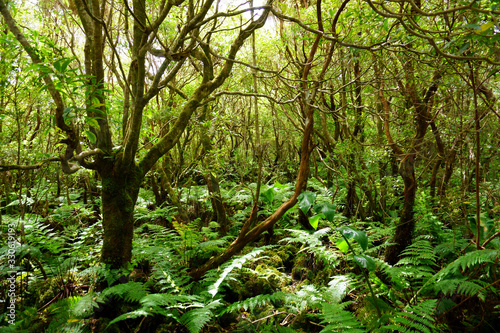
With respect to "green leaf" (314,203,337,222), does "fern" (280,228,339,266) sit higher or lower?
lower

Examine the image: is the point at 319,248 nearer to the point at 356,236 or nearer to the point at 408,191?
the point at 408,191

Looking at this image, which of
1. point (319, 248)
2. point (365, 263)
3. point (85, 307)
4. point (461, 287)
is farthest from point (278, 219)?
point (85, 307)

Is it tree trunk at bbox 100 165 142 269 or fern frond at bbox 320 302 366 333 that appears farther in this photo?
tree trunk at bbox 100 165 142 269

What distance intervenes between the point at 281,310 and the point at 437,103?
3.55 m

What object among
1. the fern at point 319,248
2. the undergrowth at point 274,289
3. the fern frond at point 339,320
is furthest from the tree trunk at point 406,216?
the fern frond at point 339,320

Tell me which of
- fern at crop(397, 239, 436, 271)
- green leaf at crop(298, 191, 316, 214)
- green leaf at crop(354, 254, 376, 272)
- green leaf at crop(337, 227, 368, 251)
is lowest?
fern at crop(397, 239, 436, 271)

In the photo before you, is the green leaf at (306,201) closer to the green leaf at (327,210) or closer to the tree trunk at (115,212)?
the green leaf at (327,210)

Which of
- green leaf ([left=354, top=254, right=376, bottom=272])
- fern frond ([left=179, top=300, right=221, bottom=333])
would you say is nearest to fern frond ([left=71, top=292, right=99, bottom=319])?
fern frond ([left=179, top=300, right=221, bottom=333])

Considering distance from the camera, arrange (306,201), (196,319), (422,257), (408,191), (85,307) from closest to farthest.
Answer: (306,201)
(196,319)
(85,307)
(422,257)
(408,191)

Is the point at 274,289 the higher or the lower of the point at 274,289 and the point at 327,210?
the lower

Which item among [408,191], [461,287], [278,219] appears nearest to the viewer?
[461,287]

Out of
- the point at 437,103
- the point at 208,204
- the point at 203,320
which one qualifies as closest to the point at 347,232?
the point at 203,320

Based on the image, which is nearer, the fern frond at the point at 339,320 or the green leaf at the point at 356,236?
the green leaf at the point at 356,236

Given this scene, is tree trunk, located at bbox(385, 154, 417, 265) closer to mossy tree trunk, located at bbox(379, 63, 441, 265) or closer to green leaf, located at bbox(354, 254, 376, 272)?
mossy tree trunk, located at bbox(379, 63, 441, 265)
